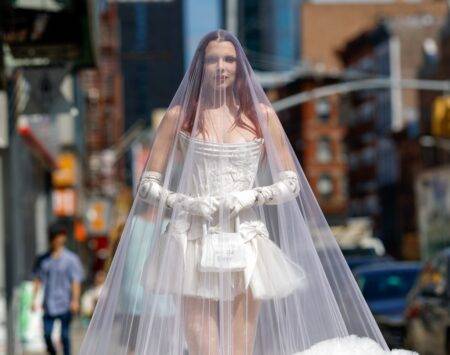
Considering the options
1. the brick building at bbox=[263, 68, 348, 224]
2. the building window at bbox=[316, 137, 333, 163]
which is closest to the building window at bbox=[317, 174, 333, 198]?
the brick building at bbox=[263, 68, 348, 224]

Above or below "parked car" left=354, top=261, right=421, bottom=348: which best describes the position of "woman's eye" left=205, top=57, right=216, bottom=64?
above

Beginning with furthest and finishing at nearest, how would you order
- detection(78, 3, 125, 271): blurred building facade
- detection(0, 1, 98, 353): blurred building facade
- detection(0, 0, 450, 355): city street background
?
detection(78, 3, 125, 271): blurred building facade → detection(0, 0, 450, 355): city street background → detection(0, 1, 98, 353): blurred building facade

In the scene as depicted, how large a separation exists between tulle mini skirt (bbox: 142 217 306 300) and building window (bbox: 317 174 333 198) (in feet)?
422

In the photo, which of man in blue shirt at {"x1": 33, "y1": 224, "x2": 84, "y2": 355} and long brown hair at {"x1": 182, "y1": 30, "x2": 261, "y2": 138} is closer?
long brown hair at {"x1": 182, "y1": 30, "x2": 261, "y2": 138}

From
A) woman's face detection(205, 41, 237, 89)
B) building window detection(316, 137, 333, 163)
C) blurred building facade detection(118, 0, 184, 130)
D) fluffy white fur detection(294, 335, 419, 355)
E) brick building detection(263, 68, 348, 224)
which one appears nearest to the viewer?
fluffy white fur detection(294, 335, 419, 355)

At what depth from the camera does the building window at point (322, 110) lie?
136m

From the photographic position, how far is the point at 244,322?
5.25 meters

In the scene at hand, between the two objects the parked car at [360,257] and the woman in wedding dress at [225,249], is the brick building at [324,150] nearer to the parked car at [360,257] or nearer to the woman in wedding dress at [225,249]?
the parked car at [360,257]

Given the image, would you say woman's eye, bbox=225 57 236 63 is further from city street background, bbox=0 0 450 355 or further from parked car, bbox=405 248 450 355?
parked car, bbox=405 248 450 355

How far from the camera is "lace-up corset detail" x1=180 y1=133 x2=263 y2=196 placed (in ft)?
17.6

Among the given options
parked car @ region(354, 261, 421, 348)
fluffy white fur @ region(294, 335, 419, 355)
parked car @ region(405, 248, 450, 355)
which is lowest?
parked car @ region(354, 261, 421, 348)

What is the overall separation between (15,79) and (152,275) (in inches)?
475

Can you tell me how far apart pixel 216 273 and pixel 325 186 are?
429ft

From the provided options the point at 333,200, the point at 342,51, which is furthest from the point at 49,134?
the point at 333,200
